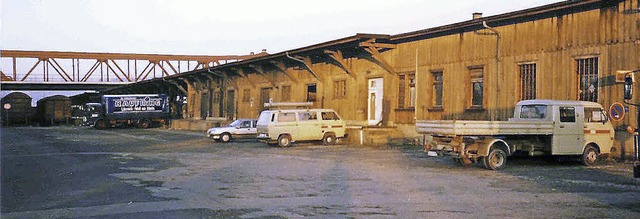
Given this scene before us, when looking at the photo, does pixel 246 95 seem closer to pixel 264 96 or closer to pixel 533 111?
pixel 264 96

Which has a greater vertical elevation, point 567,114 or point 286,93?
point 286,93

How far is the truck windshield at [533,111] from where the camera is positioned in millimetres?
19281

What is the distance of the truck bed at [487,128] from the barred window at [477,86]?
7.78 metres

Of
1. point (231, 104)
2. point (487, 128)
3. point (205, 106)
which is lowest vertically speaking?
point (487, 128)

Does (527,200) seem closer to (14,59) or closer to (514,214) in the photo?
(514,214)

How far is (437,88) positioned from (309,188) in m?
16.4

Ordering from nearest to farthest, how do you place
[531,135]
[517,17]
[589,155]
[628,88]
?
[628,88] < [531,135] < [589,155] < [517,17]

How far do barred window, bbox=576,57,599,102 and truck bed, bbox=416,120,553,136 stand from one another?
3.98 metres

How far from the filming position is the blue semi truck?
61.7 metres

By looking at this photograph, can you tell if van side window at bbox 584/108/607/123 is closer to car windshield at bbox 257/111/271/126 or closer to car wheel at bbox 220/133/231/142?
car windshield at bbox 257/111/271/126

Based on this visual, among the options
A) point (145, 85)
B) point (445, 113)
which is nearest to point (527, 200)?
point (445, 113)

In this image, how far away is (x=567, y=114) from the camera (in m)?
18.9

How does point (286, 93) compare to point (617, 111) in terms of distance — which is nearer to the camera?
point (617, 111)

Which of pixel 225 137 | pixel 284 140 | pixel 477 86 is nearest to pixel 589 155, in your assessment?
pixel 477 86
